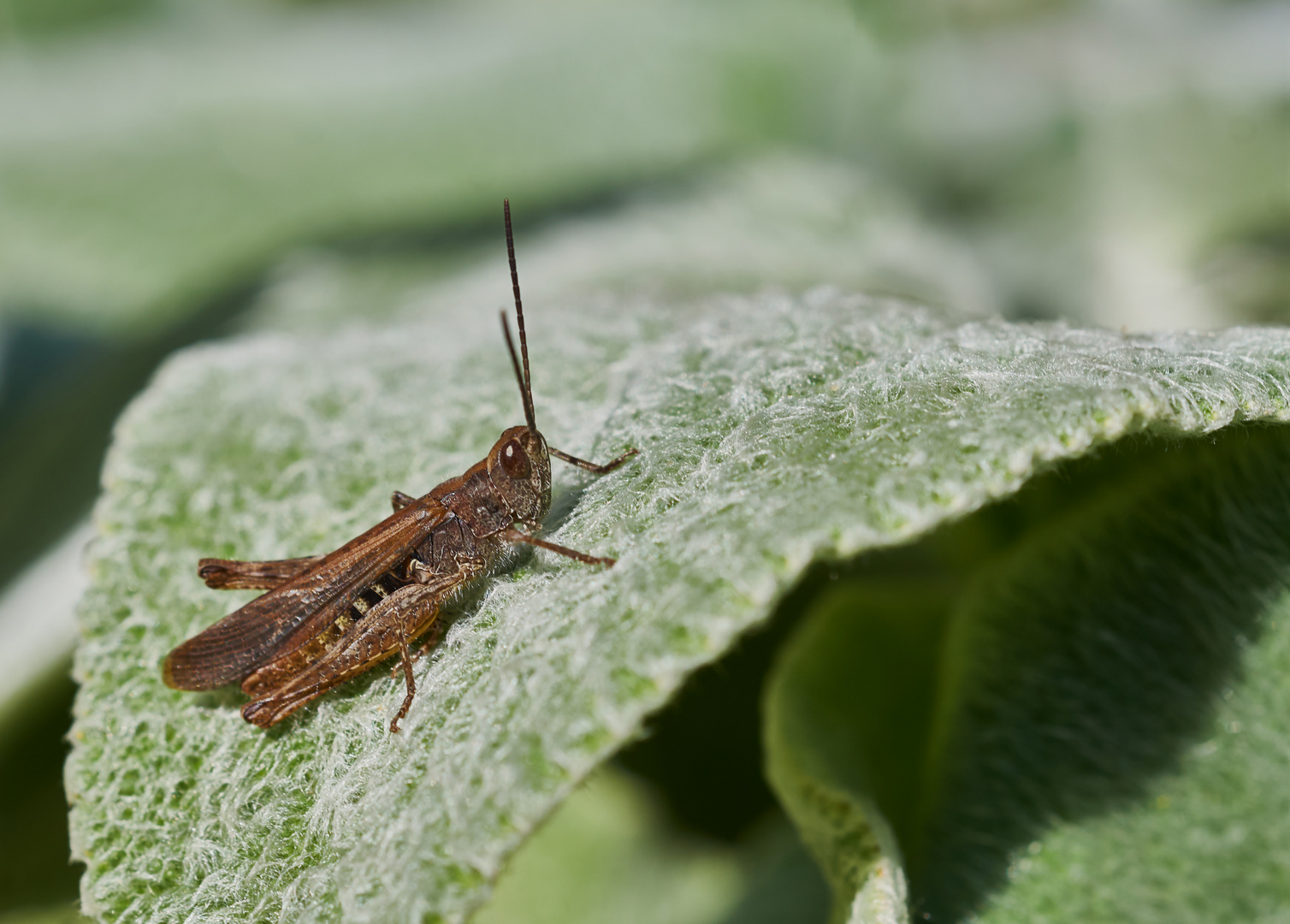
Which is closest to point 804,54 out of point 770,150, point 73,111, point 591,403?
point 770,150

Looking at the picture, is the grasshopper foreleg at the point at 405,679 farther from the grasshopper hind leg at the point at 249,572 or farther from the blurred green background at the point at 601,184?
the blurred green background at the point at 601,184

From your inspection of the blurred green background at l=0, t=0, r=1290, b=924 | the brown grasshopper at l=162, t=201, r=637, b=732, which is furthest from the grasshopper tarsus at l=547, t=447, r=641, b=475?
the blurred green background at l=0, t=0, r=1290, b=924

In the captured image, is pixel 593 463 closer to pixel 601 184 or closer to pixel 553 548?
pixel 553 548

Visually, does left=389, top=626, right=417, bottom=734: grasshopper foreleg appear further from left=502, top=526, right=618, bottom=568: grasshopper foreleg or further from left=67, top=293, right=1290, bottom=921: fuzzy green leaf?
left=502, top=526, right=618, bottom=568: grasshopper foreleg

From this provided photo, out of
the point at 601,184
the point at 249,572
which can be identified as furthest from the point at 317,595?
the point at 601,184

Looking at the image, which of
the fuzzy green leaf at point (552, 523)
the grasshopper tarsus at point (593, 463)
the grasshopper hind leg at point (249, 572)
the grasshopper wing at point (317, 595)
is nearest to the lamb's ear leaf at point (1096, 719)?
the fuzzy green leaf at point (552, 523)

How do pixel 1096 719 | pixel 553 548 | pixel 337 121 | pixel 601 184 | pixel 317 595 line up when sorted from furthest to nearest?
pixel 337 121
pixel 601 184
pixel 317 595
pixel 1096 719
pixel 553 548
